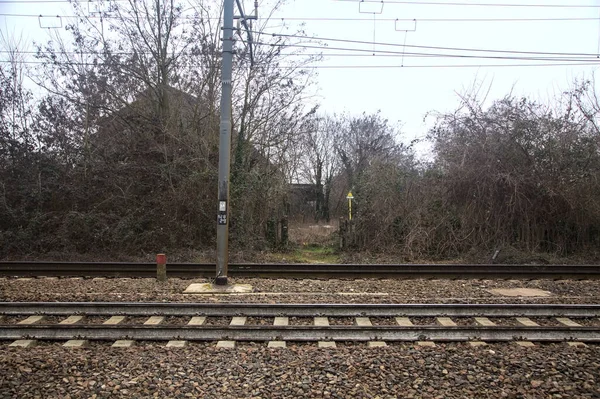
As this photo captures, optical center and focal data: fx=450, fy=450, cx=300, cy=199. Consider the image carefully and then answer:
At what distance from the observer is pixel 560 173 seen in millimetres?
15617

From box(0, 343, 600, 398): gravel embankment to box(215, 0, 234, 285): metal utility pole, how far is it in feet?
14.6

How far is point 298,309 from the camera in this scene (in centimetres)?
764

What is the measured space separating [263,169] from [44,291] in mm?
9658

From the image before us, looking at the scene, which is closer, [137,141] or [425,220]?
[425,220]

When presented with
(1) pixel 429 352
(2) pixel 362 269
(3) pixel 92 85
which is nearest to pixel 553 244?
(2) pixel 362 269

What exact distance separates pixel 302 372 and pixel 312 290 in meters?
4.81

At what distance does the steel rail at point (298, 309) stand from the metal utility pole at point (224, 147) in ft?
8.86

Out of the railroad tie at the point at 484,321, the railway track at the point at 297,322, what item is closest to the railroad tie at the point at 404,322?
the railway track at the point at 297,322

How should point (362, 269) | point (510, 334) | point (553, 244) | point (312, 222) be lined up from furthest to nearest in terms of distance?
1. point (312, 222)
2. point (553, 244)
3. point (362, 269)
4. point (510, 334)

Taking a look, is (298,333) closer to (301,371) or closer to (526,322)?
(301,371)

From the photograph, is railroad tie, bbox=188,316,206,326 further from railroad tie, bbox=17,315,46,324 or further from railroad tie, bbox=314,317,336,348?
railroad tie, bbox=17,315,46,324

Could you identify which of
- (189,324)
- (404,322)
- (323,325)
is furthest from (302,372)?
(404,322)

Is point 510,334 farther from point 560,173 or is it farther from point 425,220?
point 560,173

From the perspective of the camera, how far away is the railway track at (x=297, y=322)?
20.8 ft
